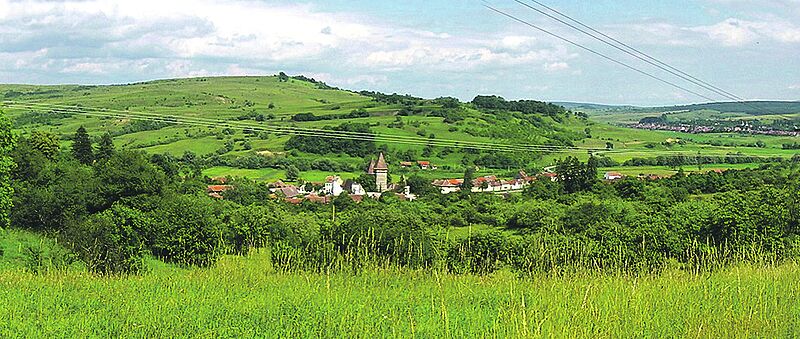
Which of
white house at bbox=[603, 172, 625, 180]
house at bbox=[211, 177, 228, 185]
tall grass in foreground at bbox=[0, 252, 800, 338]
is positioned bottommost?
white house at bbox=[603, 172, 625, 180]

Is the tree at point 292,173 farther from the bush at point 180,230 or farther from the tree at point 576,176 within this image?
the bush at point 180,230

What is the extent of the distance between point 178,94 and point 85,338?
575ft

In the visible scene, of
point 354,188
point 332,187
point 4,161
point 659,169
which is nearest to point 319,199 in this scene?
point 354,188

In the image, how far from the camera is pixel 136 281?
7988 millimetres

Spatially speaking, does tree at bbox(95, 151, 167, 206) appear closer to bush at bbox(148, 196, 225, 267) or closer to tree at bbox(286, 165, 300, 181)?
bush at bbox(148, 196, 225, 267)

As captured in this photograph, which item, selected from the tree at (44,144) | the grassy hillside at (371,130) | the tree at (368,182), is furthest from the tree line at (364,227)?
the grassy hillside at (371,130)

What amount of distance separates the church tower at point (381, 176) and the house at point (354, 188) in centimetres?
218

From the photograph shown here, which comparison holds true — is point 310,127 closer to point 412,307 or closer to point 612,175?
point 612,175

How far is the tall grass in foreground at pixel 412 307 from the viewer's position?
182 inches

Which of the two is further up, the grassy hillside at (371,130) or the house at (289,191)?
the grassy hillside at (371,130)

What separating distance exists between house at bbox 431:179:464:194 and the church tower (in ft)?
19.3

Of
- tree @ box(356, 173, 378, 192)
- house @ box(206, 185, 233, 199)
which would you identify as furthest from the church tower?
house @ box(206, 185, 233, 199)

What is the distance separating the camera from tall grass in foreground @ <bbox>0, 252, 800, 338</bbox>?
462 centimetres

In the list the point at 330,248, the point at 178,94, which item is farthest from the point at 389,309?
the point at 178,94
